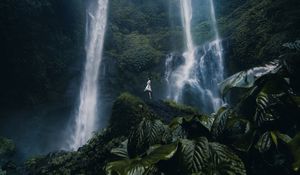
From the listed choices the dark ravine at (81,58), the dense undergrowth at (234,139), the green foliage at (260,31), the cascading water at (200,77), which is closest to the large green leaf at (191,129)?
the dense undergrowth at (234,139)

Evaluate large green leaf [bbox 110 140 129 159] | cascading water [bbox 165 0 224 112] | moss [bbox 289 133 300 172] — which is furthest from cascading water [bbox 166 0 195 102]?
moss [bbox 289 133 300 172]

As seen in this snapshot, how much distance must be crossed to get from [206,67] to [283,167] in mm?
15610

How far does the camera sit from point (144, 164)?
1.53m

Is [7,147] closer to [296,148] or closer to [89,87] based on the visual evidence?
[89,87]

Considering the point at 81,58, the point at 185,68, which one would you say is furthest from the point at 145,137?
the point at 81,58

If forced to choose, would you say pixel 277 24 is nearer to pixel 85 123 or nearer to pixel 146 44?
pixel 146 44

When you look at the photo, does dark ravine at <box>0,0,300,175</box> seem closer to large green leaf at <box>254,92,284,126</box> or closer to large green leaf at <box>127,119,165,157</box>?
large green leaf at <box>127,119,165,157</box>

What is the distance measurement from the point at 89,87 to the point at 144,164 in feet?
54.2

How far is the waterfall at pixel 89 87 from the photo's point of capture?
666 inches

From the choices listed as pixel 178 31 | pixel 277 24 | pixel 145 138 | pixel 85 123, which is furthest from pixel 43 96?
pixel 145 138

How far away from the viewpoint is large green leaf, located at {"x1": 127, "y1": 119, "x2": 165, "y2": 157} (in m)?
1.75

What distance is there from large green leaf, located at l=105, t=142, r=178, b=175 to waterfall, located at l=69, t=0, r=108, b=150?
14703 millimetres

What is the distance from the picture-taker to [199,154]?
5.07ft

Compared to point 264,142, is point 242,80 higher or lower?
higher
